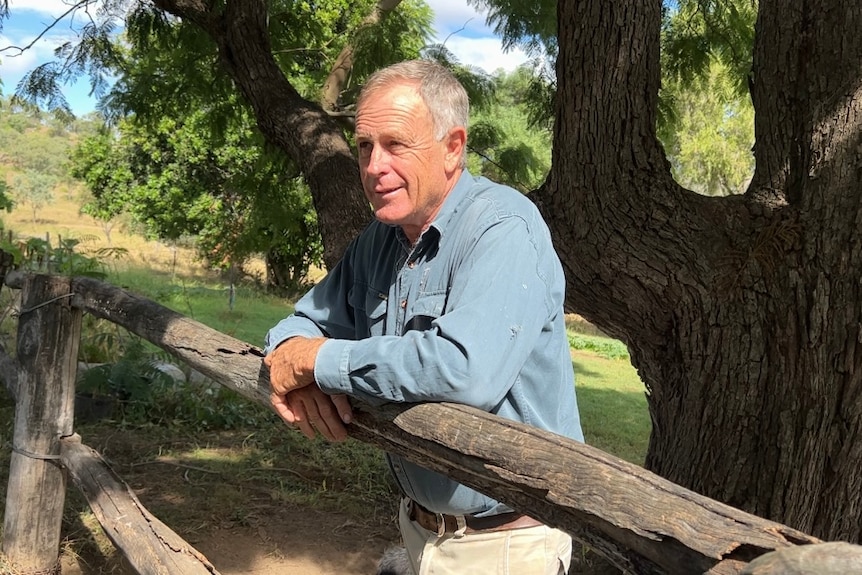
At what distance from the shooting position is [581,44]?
3133mm

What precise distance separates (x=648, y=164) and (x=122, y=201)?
16.7m

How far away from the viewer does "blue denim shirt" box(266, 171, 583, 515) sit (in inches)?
53.1

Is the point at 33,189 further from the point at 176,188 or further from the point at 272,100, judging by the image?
the point at 272,100

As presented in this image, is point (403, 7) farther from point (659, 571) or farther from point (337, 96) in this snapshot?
point (659, 571)

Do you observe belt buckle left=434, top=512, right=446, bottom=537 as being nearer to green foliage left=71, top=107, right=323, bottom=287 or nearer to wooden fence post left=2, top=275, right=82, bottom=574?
wooden fence post left=2, top=275, right=82, bottom=574

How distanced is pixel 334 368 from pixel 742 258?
203 centimetres

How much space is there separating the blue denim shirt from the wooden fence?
96mm

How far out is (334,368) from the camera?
1458 mm

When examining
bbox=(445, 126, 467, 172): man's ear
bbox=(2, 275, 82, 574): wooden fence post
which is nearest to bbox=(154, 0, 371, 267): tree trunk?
bbox=(2, 275, 82, 574): wooden fence post

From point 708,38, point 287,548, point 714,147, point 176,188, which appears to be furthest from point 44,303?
point 714,147

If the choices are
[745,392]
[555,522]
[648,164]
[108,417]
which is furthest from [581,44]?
[108,417]

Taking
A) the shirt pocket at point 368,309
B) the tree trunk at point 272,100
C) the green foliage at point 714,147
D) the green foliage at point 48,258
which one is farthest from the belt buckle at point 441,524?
the green foliage at point 714,147

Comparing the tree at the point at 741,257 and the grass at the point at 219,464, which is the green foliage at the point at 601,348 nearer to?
the grass at the point at 219,464

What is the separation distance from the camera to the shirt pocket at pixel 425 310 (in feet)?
5.08
